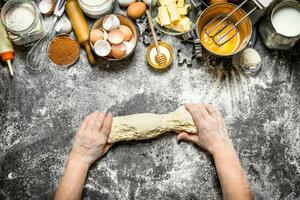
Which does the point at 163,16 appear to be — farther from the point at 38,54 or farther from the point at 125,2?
the point at 38,54

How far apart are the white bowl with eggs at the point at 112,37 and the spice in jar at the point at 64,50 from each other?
0.11 meters

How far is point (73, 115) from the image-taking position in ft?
6.22

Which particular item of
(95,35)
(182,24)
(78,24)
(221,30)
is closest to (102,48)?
(95,35)

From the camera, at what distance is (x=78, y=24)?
1865 millimetres

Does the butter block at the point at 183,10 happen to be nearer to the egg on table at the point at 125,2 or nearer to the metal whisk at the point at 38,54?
the egg on table at the point at 125,2

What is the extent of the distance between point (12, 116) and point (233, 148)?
1.05m

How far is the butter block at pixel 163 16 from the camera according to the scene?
1857 mm

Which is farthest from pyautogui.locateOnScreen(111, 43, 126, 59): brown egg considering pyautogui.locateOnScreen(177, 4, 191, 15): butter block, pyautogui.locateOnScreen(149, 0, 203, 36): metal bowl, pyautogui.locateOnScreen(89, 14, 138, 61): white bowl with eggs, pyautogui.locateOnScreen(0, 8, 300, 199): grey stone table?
pyautogui.locateOnScreen(177, 4, 191, 15): butter block

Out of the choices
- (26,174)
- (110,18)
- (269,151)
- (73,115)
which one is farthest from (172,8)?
(26,174)

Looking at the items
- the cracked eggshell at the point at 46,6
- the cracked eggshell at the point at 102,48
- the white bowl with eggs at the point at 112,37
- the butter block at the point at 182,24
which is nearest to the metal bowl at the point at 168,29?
the butter block at the point at 182,24

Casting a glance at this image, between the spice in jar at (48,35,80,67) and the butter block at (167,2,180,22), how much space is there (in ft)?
1.54

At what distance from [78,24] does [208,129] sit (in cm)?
78

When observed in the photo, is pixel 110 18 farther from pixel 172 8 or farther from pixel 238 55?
pixel 238 55

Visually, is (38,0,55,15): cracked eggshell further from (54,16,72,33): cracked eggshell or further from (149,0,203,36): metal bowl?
(149,0,203,36): metal bowl
